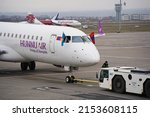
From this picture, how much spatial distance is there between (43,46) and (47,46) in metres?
0.46

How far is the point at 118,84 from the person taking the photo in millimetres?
25266

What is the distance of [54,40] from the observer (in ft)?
99.6

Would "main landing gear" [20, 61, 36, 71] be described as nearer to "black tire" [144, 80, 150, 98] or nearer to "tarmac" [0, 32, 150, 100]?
"tarmac" [0, 32, 150, 100]

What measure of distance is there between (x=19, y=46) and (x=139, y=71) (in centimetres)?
1170

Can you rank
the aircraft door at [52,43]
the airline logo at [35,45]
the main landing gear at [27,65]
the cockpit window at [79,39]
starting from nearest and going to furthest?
1. the cockpit window at [79,39]
2. the aircraft door at [52,43]
3. the airline logo at [35,45]
4. the main landing gear at [27,65]

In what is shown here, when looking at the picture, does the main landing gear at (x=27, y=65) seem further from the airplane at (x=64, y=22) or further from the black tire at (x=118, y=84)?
the airplane at (x=64, y=22)

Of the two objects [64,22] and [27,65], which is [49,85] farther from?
[64,22]

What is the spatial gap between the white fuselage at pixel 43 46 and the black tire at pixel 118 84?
2.70m

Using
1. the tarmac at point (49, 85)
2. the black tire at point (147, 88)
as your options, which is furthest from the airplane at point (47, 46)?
the black tire at point (147, 88)

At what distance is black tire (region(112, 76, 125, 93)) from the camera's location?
81.7ft

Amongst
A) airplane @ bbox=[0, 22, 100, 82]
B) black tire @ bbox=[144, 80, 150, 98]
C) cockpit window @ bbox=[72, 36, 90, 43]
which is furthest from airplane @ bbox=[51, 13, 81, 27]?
black tire @ bbox=[144, 80, 150, 98]

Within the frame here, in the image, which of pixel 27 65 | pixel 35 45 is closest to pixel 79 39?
pixel 35 45

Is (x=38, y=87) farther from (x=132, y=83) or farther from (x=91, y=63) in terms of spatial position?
(x=132, y=83)

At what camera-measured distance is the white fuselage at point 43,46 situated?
92.7 feet
